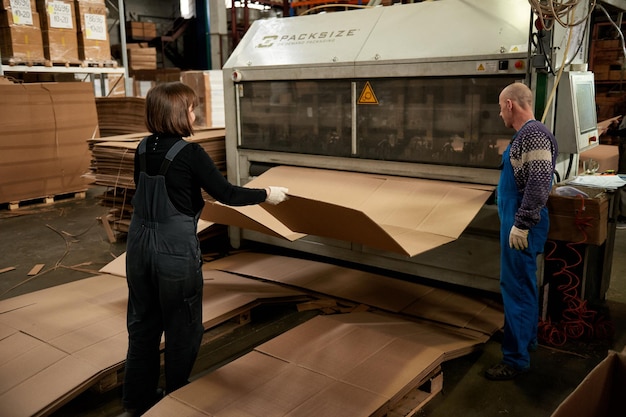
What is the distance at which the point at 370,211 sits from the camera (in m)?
3.54

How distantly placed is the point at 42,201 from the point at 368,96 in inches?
220

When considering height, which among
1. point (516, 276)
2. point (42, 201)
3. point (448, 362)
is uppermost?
point (516, 276)

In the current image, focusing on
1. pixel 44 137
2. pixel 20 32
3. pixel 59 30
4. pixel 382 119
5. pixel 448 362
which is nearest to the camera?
pixel 448 362

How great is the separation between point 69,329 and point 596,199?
3149 mm

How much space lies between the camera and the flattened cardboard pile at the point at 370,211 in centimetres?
287

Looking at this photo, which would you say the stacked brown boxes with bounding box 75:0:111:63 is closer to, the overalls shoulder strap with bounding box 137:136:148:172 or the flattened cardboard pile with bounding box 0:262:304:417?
the flattened cardboard pile with bounding box 0:262:304:417

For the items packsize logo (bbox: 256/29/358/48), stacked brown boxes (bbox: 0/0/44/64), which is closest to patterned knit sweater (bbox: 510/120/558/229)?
packsize logo (bbox: 256/29/358/48)

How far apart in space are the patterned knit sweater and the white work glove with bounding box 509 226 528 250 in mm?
27

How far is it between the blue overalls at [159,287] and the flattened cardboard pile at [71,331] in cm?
36

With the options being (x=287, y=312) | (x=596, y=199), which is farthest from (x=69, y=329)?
(x=596, y=199)

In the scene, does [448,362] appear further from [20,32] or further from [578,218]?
[20,32]

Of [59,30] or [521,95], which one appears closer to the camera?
[521,95]

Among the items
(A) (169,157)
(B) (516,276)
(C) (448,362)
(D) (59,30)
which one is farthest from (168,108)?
(D) (59,30)

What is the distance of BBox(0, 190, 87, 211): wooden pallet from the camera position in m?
7.21
